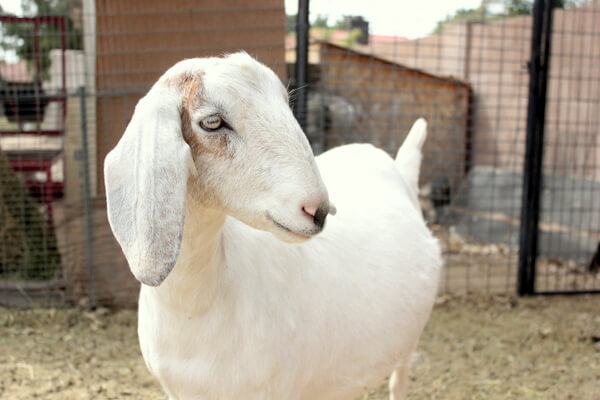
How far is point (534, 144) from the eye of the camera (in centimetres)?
528

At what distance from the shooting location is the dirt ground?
12.1 feet

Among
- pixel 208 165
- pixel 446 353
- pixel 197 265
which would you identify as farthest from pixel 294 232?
pixel 446 353

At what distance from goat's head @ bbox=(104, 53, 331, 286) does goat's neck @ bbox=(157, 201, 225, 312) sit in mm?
113

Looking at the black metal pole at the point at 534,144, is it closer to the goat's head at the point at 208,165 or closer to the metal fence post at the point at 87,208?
the metal fence post at the point at 87,208

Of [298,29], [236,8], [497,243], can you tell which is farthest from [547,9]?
[497,243]

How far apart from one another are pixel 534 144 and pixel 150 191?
14.5ft

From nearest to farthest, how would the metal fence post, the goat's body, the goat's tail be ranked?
the goat's body
the goat's tail
the metal fence post

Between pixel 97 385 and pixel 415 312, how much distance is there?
79.9 inches

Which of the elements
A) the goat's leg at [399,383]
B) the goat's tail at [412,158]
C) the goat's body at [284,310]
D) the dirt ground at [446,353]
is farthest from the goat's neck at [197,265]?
the dirt ground at [446,353]

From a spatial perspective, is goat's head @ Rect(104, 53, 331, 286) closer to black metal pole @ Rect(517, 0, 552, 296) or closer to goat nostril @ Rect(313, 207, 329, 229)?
goat nostril @ Rect(313, 207, 329, 229)

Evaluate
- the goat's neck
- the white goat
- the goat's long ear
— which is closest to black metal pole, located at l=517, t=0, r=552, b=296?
the white goat

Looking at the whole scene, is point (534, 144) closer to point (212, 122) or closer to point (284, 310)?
point (284, 310)

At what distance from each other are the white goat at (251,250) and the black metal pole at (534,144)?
2.80 metres

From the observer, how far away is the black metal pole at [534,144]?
515 cm
